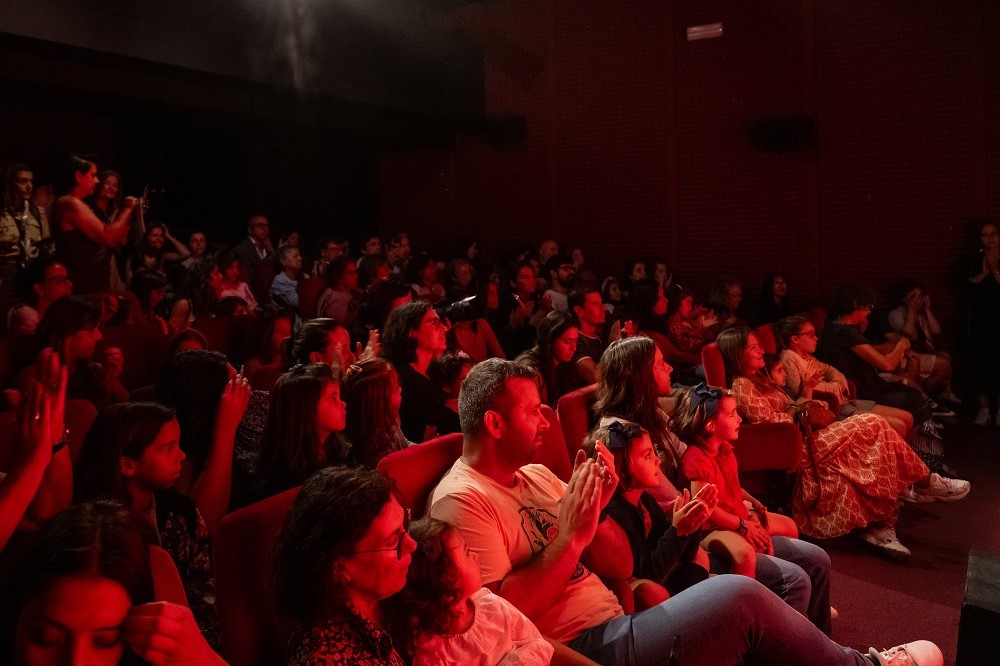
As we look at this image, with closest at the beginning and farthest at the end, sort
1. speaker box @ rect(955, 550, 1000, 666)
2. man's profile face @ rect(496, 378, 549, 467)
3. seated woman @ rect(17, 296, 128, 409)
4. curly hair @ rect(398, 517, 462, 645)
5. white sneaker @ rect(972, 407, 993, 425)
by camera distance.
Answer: curly hair @ rect(398, 517, 462, 645) → speaker box @ rect(955, 550, 1000, 666) → man's profile face @ rect(496, 378, 549, 467) → seated woman @ rect(17, 296, 128, 409) → white sneaker @ rect(972, 407, 993, 425)

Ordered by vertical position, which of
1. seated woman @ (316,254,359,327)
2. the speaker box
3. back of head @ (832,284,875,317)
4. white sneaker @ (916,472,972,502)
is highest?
seated woman @ (316,254,359,327)

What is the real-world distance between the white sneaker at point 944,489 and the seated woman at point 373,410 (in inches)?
107

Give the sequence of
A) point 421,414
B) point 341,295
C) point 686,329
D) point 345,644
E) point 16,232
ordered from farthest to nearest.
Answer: point 686,329 < point 341,295 < point 16,232 < point 421,414 < point 345,644

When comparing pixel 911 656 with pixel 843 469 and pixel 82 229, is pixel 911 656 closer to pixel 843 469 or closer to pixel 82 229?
pixel 843 469

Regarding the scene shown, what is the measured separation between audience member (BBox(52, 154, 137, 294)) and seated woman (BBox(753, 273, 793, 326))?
15.7 ft

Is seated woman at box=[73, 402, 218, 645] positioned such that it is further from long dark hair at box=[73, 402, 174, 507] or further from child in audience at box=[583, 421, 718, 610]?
child in audience at box=[583, 421, 718, 610]

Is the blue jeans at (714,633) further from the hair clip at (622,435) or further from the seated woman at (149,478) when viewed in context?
the seated woman at (149,478)

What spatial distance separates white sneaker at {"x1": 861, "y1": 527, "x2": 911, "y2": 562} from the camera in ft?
11.3

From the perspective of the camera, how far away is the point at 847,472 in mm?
3568

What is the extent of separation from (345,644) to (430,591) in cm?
22

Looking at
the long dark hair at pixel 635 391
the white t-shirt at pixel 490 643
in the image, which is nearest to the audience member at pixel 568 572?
the white t-shirt at pixel 490 643

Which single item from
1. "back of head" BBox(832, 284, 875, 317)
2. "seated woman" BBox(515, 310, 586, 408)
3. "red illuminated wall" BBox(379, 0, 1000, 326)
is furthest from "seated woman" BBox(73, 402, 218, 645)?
"red illuminated wall" BBox(379, 0, 1000, 326)

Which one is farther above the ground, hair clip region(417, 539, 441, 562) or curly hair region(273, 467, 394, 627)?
curly hair region(273, 467, 394, 627)

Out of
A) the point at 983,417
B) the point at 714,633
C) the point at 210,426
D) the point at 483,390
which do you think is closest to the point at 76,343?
the point at 210,426
